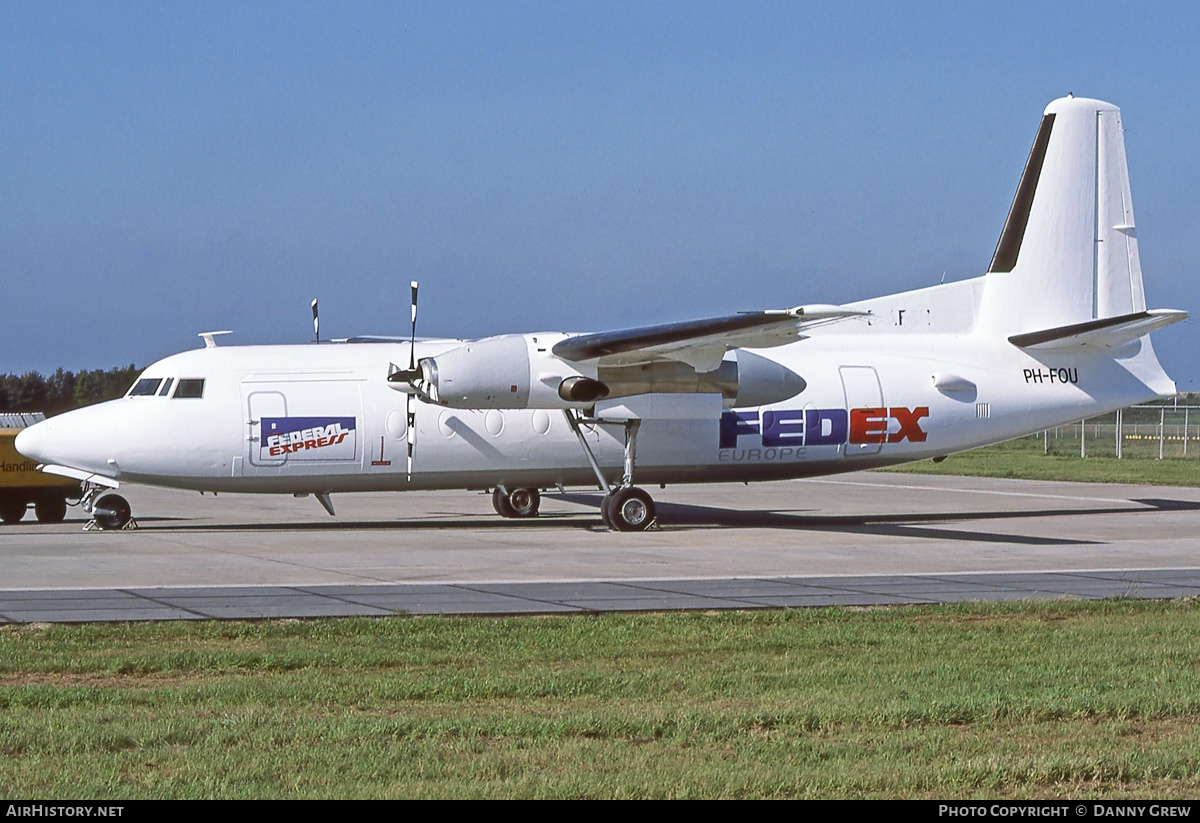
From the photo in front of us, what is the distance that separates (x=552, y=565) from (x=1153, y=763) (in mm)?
10330

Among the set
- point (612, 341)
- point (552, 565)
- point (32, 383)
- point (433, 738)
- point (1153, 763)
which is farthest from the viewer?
point (32, 383)

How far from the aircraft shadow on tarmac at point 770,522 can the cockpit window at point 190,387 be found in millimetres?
2311

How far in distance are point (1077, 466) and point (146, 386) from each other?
32675mm

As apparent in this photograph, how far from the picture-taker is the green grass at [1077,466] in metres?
39.5

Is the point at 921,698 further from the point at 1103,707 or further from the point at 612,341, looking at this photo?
the point at 612,341

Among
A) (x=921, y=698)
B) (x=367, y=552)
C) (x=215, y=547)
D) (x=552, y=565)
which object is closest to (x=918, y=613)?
(x=921, y=698)

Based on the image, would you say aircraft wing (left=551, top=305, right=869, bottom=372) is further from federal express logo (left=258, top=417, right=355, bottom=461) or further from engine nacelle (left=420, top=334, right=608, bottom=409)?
federal express logo (left=258, top=417, right=355, bottom=461)

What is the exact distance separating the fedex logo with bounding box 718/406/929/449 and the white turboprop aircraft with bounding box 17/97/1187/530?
0.12 ft

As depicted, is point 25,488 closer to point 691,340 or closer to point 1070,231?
point 691,340

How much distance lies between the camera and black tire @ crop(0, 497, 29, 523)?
24.7 m

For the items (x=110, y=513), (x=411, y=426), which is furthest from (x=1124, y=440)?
(x=110, y=513)

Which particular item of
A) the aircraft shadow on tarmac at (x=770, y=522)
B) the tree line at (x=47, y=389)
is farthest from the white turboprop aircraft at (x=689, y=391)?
the tree line at (x=47, y=389)

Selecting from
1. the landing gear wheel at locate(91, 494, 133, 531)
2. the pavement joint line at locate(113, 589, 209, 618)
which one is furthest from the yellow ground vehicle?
the pavement joint line at locate(113, 589, 209, 618)

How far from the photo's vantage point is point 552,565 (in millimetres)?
16844
